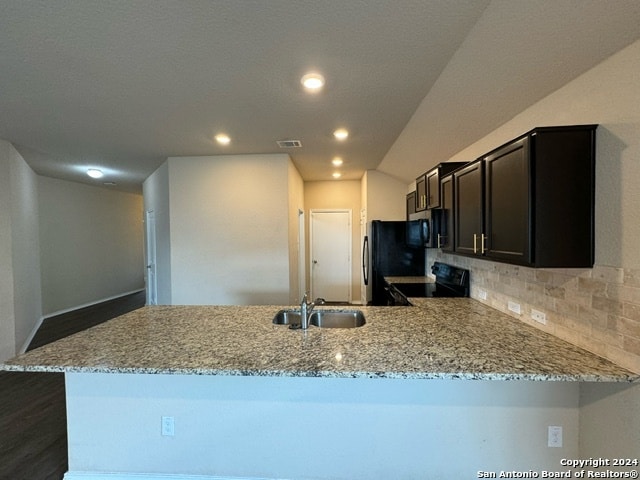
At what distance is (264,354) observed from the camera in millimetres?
1572

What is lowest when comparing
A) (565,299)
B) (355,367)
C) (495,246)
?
(355,367)

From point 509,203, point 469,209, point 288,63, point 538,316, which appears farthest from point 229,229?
point 538,316

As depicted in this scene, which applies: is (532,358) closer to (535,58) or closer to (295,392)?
(295,392)

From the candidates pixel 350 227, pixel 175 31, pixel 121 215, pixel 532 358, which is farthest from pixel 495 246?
pixel 121 215

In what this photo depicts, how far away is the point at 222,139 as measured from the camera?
11.5ft

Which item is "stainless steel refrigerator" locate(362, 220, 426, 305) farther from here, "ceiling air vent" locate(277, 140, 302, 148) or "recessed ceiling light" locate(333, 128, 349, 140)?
"ceiling air vent" locate(277, 140, 302, 148)

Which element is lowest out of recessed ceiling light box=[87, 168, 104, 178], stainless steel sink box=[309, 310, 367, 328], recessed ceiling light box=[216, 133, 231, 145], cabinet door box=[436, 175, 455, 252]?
stainless steel sink box=[309, 310, 367, 328]

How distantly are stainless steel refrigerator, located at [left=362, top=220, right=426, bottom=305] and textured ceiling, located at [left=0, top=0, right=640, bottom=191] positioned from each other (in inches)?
59.7

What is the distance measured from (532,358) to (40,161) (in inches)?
254

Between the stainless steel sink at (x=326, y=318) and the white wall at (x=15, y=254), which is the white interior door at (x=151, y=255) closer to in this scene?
the white wall at (x=15, y=254)

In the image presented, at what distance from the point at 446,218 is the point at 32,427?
3.91 meters

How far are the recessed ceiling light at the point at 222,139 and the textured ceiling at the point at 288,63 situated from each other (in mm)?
123

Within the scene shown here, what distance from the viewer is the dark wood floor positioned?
1.96m

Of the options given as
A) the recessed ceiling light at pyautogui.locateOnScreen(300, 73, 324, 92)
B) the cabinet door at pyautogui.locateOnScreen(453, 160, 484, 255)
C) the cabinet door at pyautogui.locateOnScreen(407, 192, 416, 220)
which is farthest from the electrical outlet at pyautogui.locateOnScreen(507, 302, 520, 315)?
the recessed ceiling light at pyautogui.locateOnScreen(300, 73, 324, 92)
